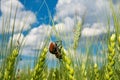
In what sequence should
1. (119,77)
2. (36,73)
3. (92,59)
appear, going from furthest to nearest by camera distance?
(92,59)
(119,77)
(36,73)

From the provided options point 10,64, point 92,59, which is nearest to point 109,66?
point 10,64

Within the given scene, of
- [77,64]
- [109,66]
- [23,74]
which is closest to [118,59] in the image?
[77,64]

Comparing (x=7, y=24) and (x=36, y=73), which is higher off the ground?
(x=7, y=24)

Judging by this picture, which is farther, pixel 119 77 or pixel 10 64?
pixel 119 77

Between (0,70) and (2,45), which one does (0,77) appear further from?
(2,45)

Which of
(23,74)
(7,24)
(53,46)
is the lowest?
(23,74)

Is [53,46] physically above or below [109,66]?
above

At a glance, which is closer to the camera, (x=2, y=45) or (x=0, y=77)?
(x=0, y=77)

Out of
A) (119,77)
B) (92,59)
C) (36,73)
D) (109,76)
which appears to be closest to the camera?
(109,76)

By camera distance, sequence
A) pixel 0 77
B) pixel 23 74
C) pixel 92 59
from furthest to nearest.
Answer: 1. pixel 23 74
2. pixel 92 59
3. pixel 0 77

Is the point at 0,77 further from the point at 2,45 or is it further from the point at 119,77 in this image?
the point at 119,77
